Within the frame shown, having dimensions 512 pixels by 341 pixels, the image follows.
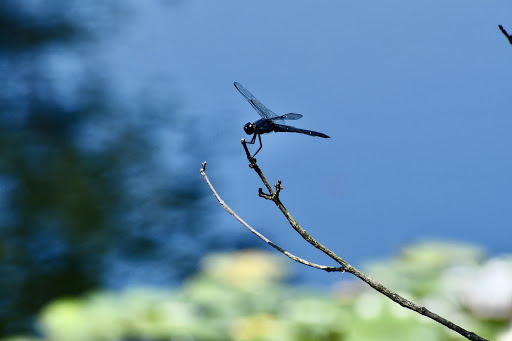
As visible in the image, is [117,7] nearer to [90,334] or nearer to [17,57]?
[17,57]

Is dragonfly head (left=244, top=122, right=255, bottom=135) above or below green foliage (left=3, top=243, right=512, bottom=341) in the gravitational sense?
below

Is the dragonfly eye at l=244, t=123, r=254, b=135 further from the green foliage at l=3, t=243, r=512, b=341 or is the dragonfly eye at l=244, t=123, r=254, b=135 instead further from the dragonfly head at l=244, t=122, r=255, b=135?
the green foliage at l=3, t=243, r=512, b=341

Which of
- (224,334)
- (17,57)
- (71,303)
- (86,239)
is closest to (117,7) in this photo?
(17,57)

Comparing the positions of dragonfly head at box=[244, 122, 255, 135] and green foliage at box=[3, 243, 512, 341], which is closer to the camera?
Answer: dragonfly head at box=[244, 122, 255, 135]

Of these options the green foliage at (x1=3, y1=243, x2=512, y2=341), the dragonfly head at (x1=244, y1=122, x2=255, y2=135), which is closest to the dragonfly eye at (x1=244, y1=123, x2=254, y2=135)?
the dragonfly head at (x1=244, y1=122, x2=255, y2=135)

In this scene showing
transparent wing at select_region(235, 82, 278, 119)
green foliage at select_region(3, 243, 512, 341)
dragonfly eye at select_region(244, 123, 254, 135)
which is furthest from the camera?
green foliage at select_region(3, 243, 512, 341)

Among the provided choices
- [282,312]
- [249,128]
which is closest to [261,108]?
[249,128]

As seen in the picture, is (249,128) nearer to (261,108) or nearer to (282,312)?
(261,108)

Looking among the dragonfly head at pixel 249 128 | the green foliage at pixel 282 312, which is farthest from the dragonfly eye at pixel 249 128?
the green foliage at pixel 282 312

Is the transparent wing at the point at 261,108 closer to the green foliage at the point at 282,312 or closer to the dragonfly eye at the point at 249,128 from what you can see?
the dragonfly eye at the point at 249,128
